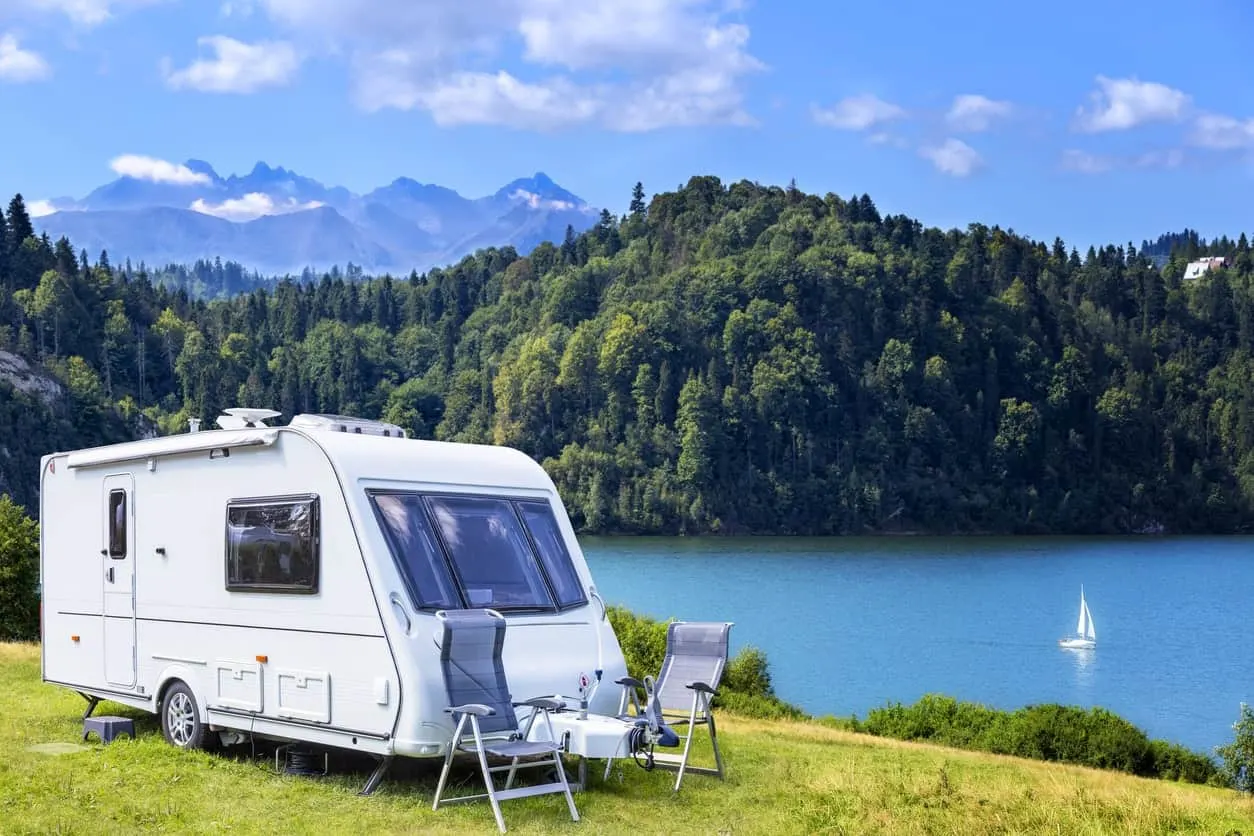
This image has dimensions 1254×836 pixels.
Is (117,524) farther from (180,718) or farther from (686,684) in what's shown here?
(686,684)

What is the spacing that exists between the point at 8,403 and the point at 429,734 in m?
97.6

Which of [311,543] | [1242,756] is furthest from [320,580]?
[1242,756]

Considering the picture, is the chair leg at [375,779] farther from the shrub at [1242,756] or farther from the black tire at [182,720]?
the shrub at [1242,756]

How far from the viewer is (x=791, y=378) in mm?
118000

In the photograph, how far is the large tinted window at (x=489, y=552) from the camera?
10133 millimetres

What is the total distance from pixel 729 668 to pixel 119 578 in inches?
617

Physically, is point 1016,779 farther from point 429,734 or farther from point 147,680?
point 147,680

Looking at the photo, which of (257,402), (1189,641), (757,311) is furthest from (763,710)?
(257,402)

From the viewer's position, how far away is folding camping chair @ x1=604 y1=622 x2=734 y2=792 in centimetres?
1061

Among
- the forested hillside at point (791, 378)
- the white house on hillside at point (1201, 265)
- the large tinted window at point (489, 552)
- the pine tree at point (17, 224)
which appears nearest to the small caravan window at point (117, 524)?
the large tinted window at point (489, 552)

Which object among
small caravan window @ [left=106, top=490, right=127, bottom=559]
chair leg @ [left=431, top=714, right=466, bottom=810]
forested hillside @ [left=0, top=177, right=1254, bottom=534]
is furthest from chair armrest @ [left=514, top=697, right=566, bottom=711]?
forested hillside @ [left=0, top=177, right=1254, bottom=534]

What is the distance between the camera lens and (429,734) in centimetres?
932

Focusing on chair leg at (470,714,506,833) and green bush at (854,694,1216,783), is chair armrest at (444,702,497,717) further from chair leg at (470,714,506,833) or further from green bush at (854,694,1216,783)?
green bush at (854,694,1216,783)

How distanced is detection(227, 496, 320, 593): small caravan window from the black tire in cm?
118
